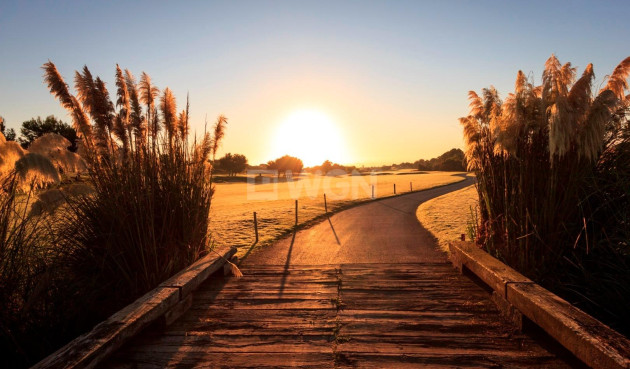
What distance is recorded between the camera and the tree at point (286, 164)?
121 meters

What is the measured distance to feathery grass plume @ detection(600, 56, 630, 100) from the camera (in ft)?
15.4

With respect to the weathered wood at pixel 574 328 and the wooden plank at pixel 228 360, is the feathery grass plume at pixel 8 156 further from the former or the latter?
the weathered wood at pixel 574 328

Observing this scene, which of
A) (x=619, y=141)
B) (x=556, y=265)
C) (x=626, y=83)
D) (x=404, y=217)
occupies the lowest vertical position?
(x=404, y=217)

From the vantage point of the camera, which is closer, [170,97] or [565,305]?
[565,305]

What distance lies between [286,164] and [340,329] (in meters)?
119

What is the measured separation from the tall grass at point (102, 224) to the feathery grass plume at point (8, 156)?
0.18 meters

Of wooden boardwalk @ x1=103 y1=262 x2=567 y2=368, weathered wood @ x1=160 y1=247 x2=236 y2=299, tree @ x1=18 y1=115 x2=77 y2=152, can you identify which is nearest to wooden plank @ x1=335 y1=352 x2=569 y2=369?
wooden boardwalk @ x1=103 y1=262 x2=567 y2=368

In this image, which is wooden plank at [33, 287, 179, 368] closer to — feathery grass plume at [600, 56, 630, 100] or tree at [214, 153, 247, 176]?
feathery grass plume at [600, 56, 630, 100]

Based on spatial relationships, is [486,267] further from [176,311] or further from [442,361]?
[176,311]

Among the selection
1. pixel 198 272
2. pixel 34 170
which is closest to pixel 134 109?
pixel 34 170

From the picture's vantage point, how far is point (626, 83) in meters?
4.71

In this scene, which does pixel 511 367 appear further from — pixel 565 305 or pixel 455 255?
pixel 455 255

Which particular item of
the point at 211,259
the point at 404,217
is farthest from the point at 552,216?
the point at 404,217

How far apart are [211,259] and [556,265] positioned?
5125 millimetres
